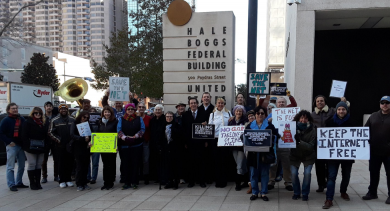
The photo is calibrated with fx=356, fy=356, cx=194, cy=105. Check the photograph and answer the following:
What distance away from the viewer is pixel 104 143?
821 centimetres

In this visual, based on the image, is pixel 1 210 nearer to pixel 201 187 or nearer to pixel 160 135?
pixel 160 135

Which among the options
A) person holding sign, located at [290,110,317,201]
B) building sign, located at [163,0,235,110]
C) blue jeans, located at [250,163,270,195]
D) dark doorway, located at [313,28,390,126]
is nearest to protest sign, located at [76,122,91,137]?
building sign, located at [163,0,235,110]

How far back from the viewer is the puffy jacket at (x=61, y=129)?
857cm

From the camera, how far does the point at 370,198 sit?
692 centimetres

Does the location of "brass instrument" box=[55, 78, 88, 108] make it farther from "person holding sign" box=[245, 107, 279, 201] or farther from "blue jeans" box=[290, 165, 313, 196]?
"blue jeans" box=[290, 165, 313, 196]

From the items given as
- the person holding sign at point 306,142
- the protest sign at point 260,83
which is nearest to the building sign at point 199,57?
the protest sign at point 260,83

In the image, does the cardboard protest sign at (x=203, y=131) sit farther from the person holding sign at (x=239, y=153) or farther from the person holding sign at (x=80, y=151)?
the person holding sign at (x=80, y=151)

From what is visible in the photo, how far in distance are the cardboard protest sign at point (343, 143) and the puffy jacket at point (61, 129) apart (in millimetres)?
5743

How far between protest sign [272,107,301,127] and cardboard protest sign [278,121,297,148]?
1.55 ft

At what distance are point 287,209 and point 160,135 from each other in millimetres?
3344

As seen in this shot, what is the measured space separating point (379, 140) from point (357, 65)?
12527 mm

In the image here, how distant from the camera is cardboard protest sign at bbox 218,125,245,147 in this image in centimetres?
762

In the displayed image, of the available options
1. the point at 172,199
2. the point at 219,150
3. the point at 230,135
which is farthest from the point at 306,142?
the point at 172,199

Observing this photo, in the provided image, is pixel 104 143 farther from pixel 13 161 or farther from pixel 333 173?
pixel 333 173
